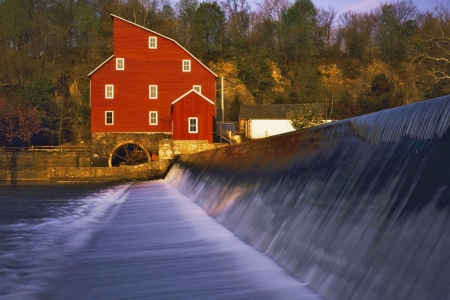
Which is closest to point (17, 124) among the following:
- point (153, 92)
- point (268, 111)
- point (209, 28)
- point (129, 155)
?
point (129, 155)

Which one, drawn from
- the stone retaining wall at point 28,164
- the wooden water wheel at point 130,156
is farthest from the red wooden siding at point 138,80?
the stone retaining wall at point 28,164

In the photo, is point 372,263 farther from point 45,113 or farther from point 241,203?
point 45,113

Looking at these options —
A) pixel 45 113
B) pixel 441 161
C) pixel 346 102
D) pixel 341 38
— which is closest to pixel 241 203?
pixel 441 161

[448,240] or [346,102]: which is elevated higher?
[346,102]

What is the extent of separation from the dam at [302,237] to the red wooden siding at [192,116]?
2555cm

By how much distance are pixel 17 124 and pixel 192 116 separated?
74.6 ft

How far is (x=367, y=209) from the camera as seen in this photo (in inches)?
194

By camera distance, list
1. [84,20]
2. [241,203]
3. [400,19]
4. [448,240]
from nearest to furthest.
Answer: [448,240] → [241,203] → [84,20] → [400,19]

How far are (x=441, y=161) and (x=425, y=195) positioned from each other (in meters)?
0.33

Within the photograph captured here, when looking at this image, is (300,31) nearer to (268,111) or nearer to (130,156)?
(268,111)

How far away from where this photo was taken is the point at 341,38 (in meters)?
95.2

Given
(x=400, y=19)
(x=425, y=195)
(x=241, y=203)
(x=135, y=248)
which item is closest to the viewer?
(x=425, y=195)

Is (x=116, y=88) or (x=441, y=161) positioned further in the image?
(x=116, y=88)

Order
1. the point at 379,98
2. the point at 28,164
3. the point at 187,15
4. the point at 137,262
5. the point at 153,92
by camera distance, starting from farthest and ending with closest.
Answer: the point at 187,15
the point at 379,98
the point at 153,92
the point at 28,164
the point at 137,262
